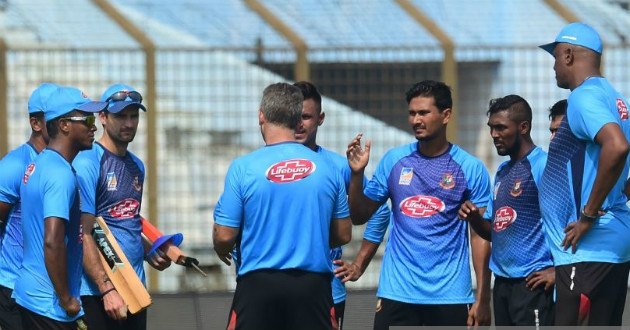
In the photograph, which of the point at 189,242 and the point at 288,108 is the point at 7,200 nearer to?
the point at 288,108

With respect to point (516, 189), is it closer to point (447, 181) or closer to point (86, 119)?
point (447, 181)

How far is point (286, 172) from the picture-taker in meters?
6.40

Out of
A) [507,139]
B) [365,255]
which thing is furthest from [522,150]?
[365,255]

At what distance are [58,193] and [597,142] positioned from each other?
267 cm

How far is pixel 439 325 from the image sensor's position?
25.7 feet

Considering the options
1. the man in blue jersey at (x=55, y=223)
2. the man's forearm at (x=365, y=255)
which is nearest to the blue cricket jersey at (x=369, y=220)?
the man's forearm at (x=365, y=255)

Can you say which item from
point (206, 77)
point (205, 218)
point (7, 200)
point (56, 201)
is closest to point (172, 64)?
point (206, 77)

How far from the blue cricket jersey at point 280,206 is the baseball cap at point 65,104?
99 cm

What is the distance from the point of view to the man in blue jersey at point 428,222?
7859mm

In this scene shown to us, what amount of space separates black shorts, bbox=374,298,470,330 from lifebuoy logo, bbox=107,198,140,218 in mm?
1634

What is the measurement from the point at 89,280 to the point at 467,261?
2.26 metres

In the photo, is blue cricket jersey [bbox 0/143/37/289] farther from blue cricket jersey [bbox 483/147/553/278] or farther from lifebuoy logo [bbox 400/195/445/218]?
blue cricket jersey [bbox 483/147/553/278]

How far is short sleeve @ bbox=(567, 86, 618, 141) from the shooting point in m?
6.34

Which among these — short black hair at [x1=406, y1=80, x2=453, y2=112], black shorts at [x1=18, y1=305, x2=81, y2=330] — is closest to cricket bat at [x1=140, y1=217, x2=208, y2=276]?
black shorts at [x1=18, y1=305, x2=81, y2=330]
